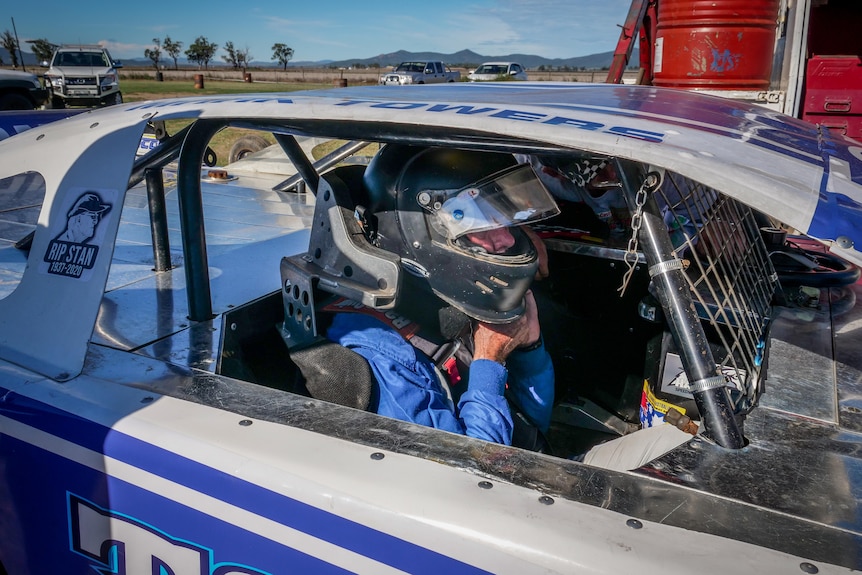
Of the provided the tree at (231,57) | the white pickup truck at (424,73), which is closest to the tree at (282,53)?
the tree at (231,57)

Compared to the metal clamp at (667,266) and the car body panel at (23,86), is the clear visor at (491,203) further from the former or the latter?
the car body panel at (23,86)

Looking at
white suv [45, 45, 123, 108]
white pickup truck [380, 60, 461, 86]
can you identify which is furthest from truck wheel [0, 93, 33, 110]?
white pickup truck [380, 60, 461, 86]

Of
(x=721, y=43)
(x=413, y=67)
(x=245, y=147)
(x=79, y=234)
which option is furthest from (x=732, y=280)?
(x=413, y=67)

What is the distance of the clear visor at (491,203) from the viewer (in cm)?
156

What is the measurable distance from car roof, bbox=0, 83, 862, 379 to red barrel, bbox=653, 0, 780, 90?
155 inches

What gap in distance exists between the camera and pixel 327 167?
3.28 meters

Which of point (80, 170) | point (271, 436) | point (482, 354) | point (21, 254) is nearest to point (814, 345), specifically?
point (482, 354)

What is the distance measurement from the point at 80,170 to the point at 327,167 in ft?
5.64

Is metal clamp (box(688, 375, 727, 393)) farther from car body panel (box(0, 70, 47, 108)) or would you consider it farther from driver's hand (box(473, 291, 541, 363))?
car body panel (box(0, 70, 47, 108))

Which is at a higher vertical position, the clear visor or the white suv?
the white suv

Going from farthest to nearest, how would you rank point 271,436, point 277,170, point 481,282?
point 277,170 < point 481,282 < point 271,436

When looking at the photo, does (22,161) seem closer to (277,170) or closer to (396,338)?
(396,338)

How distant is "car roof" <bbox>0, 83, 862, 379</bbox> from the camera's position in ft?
3.59

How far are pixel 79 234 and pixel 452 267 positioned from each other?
876 millimetres
